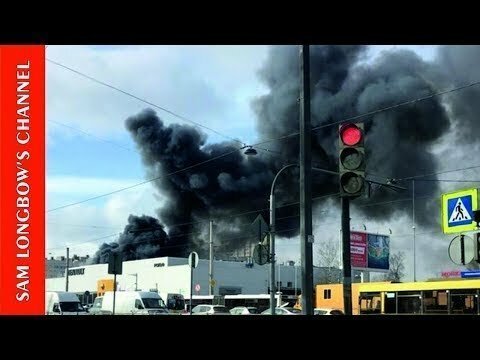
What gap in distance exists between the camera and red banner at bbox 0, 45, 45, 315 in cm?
639

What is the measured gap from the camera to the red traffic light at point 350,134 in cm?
684

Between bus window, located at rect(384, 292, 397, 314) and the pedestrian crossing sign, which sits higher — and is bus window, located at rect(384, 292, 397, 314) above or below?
below

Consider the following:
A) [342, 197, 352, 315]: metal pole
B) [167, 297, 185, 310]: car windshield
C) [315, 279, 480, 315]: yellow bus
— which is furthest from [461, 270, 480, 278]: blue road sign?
[167, 297, 185, 310]: car windshield

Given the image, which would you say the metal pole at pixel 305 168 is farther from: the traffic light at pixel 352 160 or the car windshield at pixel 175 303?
the car windshield at pixel 175 303

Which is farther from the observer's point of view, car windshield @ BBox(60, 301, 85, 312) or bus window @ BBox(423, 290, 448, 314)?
car windshield @ BBox(60, 301, 85, 312)

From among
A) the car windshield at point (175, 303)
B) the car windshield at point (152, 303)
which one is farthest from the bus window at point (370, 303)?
the car windshield at point (175, 303)

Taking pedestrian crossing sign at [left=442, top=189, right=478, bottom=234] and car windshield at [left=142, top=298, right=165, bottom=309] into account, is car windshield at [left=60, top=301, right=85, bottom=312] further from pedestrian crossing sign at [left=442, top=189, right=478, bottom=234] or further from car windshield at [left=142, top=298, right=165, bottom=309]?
pedestrian crossing sign at [left=442, top=189, right=478, bottom=234]

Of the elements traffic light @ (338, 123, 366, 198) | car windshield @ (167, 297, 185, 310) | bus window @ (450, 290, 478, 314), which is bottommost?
car windshield @ (167, 297, 185, 310)

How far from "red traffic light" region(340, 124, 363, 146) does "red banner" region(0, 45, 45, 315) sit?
3400 mm

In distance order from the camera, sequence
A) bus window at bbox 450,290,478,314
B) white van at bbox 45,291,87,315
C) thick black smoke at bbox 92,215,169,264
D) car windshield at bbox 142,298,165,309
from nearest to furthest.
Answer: bus window at bbox 450,290,478,314 < white van at bbox 45,291,87,315 < car windshield at bbox 142,298,165,309 < thick black smoke at bbox 92,215,169,264

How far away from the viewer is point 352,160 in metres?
6.80

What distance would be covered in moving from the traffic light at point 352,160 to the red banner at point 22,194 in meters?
3.43

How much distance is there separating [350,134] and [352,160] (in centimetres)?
31

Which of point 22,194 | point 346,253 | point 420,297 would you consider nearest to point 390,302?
point 420,297
